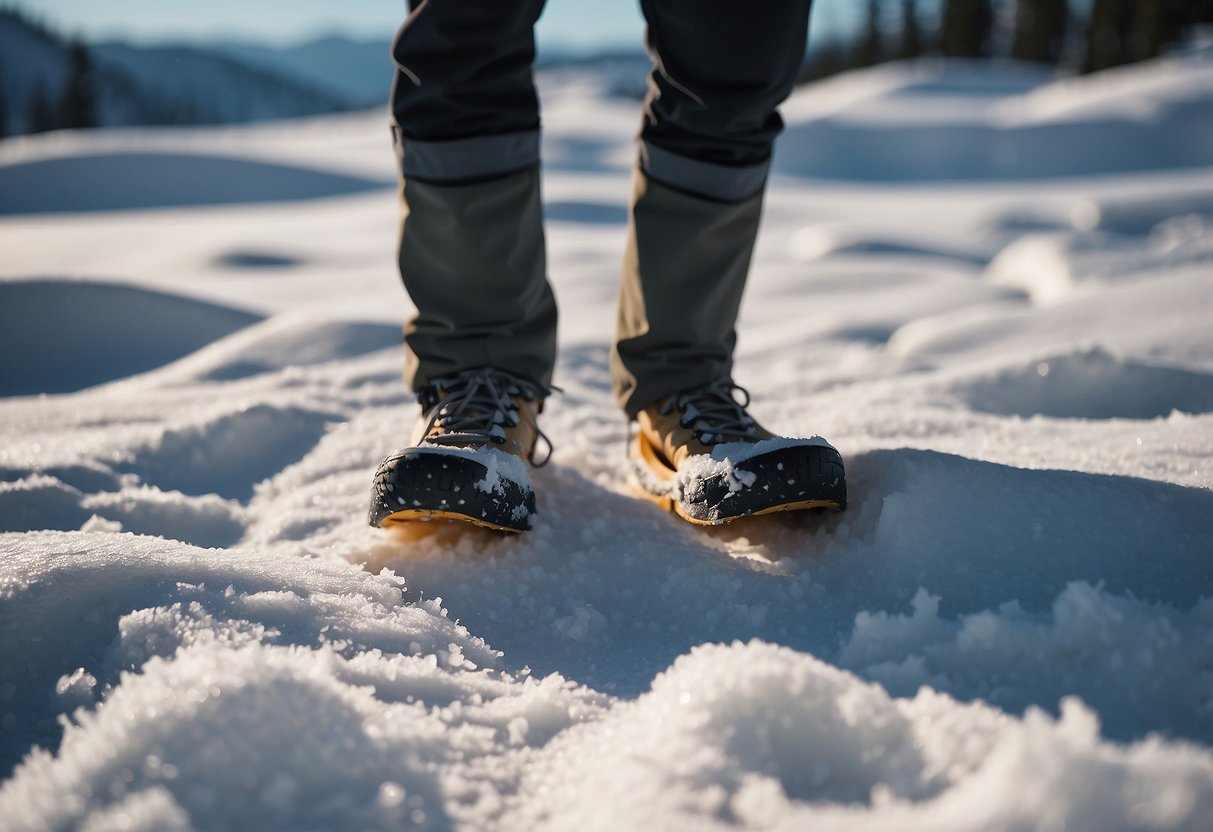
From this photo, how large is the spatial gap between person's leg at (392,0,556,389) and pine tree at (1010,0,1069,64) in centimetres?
2532

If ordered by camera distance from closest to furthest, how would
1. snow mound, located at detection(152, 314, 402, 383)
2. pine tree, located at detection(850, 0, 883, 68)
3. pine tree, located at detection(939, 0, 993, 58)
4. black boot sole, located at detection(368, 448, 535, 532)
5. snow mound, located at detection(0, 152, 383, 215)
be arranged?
black boot sole, located at detection(368, 448, 535, 532) → snow mound, located at detection(152, 314, 402, 383) → snow mound, located at detection(0, 152, 383, 215) → pine tree, located at detection(939, 0, 993, 58) → pine tree, located at detection(850, 0, 883, 68)

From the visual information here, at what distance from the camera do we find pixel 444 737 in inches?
25.5

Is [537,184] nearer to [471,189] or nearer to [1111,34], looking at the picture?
[471,189]

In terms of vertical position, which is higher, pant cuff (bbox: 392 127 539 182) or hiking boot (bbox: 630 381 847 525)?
pant cuff (bbox: 392 127 539 182)

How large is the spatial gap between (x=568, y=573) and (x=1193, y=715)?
59 cm

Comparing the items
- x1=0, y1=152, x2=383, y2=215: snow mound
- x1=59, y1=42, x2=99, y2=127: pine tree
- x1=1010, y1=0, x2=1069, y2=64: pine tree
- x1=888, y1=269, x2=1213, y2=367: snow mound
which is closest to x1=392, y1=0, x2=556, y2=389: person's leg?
x1=888, y1=269, x2=1213, y2=367: snow mound

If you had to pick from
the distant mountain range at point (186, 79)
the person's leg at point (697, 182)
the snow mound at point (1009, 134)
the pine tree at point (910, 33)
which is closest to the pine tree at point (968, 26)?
the pine tree at point (910, 33)

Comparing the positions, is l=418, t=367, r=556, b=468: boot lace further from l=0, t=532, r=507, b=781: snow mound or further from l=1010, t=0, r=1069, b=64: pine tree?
l=1010, t=0, r=1069, b=64: pine tree

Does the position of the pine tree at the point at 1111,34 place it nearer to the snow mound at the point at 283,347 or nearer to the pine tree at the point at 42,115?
the snow mound at the point at 283,347

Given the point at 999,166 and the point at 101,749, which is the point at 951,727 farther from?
the point at 999,166

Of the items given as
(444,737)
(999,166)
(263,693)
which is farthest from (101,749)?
(999,166)

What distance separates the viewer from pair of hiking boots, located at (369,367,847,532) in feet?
3.15

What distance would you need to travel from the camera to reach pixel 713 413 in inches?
45.6

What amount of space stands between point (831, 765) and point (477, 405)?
0.69 metres
